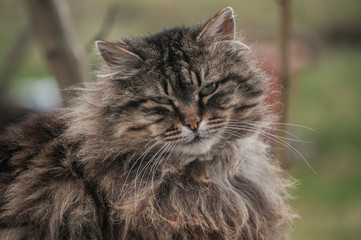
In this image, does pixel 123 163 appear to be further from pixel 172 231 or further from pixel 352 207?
pixel 352 207

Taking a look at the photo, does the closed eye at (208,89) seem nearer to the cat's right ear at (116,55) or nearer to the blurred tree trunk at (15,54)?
the cat's right ear at (116,55)

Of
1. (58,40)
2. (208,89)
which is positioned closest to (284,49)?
(208,89)

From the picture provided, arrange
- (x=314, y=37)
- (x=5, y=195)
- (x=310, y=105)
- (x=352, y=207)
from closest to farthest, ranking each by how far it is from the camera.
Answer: (x=5, y=195) < (x=352, y=207) < (x=310, y=105) < (x=314, y=37)

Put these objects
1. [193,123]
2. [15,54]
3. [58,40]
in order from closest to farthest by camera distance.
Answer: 1. [193,123]
2. [58,40]
3. [15,54]

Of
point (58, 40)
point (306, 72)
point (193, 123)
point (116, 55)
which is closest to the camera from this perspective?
point (193, 123)

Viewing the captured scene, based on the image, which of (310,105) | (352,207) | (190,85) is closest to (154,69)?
(190,85)

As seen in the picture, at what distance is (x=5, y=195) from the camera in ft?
8.02

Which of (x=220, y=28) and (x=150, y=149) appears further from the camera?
(x=220, y=28)

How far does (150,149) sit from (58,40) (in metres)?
1.27

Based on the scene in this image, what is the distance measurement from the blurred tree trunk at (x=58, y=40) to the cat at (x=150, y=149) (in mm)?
786

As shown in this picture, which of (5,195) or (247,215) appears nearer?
(5,195)

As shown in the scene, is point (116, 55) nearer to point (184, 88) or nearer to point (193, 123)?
point (184, 88)

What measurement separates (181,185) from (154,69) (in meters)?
0.56

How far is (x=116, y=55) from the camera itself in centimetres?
257
